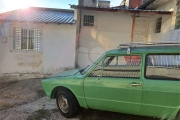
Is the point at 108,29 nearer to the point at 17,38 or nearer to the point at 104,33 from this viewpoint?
the point at 104,33

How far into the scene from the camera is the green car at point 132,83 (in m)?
2.85

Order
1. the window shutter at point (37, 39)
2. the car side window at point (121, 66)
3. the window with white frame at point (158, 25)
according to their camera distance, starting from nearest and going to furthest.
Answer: the car side window at point (121, 66) → the window shutter at point (37, 39) → the window with white frame at point (158, 25)

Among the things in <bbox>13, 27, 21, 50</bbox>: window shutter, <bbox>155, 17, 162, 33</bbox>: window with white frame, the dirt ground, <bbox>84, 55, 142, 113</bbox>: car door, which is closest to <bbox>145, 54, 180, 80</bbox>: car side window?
<bbox>84, 55, 142, 113</bbox>: car door

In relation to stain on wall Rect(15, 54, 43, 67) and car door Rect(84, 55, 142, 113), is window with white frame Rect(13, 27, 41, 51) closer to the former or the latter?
stain on wall Rect(15, 54, 43, 67)

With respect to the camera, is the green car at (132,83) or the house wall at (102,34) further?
the house wall at (102,34)

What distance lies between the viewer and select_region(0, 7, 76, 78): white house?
7.85 meters

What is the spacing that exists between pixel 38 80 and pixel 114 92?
5.53 metres

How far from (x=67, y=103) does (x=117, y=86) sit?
1.39 meters

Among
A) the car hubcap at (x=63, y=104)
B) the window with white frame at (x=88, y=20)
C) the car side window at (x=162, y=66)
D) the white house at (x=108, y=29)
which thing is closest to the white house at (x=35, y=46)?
the white house at (x=108, y=29)

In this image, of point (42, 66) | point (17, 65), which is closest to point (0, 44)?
point (17, 65)

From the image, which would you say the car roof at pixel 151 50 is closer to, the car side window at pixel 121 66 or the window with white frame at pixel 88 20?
the car side window at pixel 121 66

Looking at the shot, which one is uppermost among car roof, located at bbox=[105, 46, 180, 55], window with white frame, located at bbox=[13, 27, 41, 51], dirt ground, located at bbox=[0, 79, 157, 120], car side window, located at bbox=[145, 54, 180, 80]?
window with white frame, located at bbox=[13, 27, 41, 51]

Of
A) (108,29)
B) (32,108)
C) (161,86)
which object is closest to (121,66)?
(161,86)

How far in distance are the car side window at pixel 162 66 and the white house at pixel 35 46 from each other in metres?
5.67
